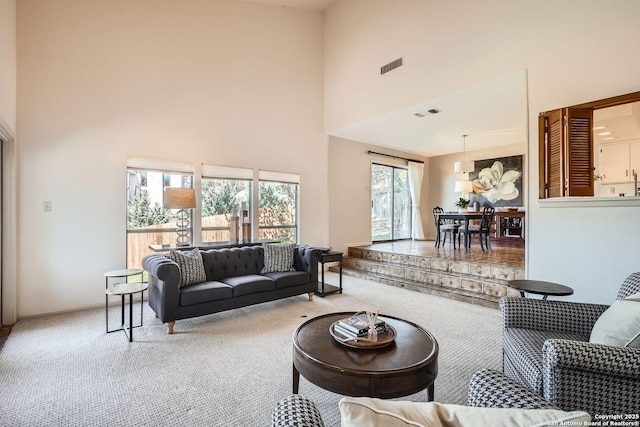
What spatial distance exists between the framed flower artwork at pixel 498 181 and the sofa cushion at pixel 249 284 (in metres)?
6.53

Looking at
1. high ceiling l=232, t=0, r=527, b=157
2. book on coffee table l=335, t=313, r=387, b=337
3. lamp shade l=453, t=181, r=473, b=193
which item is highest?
high ceiling l=232, t=0, r=527, b=157

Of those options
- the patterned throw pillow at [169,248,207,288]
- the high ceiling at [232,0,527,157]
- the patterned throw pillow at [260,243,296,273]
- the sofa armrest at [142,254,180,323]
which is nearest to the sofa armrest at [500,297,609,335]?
the high ceiling at [232,0,527,157]

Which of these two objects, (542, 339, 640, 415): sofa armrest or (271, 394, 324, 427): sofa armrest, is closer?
(271, 394, 324, 427): sofa armrest

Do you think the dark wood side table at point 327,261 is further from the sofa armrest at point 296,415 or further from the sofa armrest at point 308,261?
the sofa armrest at point 296,415

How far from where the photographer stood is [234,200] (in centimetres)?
562

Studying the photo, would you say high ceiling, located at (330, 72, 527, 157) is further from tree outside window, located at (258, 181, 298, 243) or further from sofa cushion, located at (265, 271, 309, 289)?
sofa cushion, located at (265, 271, 309, 289)

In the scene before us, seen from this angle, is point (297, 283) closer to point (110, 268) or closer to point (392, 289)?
point (392, 289)

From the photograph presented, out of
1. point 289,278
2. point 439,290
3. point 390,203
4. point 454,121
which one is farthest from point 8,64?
point 390,203

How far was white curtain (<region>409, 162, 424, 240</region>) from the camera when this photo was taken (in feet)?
29.3

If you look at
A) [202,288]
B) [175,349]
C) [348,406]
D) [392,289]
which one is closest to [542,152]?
[392,289]

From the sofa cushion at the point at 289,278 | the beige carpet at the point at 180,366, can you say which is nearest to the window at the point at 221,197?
the sofa cushion at the point at 289,278

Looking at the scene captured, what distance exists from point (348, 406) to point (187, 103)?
5.20 m

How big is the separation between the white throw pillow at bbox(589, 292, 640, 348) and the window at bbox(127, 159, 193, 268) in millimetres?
5063

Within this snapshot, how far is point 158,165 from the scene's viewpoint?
4.74 m
